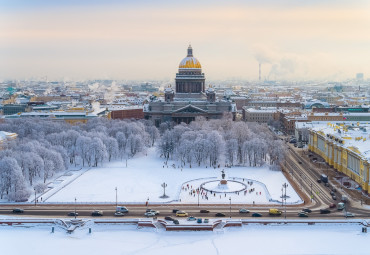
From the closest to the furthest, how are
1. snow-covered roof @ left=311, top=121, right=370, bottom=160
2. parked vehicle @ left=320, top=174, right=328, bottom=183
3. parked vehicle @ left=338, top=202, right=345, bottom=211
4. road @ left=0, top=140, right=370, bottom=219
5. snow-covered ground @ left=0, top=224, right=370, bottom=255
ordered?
1. snow-covered ground @ left=0, top=224, right=370, bottom=255
2. road @ left=0, top=140, right=370, bottom=219
3. parked vehicle @ left=338, top=202, right=345, bottom=211
4. parked vehicle @ left=320, top=174, right=328, bottom=183
5. snow-covered roof @ left=311, top=121, right=370, bottom=160

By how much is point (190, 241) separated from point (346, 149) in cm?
3959

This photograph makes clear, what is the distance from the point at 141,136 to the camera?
9250 cm

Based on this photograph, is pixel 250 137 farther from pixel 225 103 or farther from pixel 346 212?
pixel 225 103

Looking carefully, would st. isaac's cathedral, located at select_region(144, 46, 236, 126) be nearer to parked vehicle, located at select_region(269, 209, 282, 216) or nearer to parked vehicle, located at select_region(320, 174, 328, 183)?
parked vehicle, located at select_region(320, 174, 328, 183)

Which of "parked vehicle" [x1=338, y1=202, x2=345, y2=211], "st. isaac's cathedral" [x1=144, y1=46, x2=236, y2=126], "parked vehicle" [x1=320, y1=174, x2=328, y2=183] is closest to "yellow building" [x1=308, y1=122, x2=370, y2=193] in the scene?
"parked vehicle" [x1=320, y1=174, x2=328, y2=183]

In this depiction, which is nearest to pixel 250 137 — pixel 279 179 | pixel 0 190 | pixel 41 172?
pixel 279 179

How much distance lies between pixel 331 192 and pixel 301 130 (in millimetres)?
48734

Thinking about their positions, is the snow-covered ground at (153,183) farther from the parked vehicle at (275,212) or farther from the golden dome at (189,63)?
the golden dome at (189,63)

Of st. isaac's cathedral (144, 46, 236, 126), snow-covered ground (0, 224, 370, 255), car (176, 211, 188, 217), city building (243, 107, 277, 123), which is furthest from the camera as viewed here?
city building (243, 107, 277, 123)

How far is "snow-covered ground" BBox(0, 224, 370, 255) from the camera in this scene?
121 feet

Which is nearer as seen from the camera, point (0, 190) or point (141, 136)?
point (0, 190)

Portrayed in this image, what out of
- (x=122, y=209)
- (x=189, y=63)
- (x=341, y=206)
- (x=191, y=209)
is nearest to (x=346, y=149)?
(x=341, y=206)

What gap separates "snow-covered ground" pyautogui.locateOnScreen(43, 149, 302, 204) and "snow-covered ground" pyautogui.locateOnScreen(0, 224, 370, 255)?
41.9ft

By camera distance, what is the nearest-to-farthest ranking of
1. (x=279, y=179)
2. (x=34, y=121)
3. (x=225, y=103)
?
Answer: (x=279, y=179), (x=34, y=121), (x=225, y=103)
